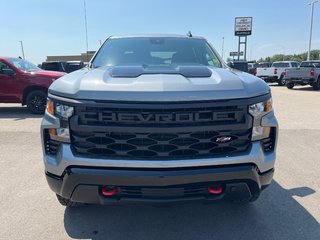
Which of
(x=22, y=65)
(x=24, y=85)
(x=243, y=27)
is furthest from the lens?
(x=243, y=27)

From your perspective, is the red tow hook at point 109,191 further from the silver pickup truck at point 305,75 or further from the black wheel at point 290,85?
the black wheel at point 290,85

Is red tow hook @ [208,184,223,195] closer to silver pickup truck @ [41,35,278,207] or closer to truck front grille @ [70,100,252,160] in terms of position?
silver pickup truck @ [41,35,278,207]

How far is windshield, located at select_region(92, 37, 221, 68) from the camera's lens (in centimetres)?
375

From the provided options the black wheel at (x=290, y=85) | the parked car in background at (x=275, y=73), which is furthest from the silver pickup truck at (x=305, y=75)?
the parked car in background at (x=275, y=73)

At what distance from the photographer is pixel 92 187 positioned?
2.40m

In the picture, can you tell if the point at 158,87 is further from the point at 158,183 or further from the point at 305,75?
the point at 305,75

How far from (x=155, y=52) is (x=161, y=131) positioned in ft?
6.01

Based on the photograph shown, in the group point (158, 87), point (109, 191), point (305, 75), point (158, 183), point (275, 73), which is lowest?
point (275, 73)

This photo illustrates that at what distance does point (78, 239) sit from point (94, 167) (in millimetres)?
896

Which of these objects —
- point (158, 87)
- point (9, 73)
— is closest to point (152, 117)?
point (158, 87)

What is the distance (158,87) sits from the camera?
7.71ft

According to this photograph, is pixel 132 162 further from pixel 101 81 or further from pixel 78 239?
pixel 78 239

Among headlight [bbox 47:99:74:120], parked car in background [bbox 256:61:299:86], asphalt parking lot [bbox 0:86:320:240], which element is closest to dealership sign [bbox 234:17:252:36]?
parked car in background [bbox 256:61:299:86]

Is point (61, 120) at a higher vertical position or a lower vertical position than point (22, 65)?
lower
